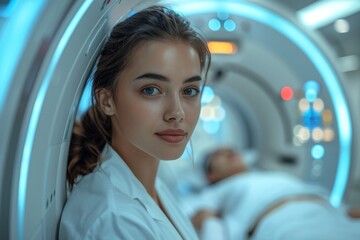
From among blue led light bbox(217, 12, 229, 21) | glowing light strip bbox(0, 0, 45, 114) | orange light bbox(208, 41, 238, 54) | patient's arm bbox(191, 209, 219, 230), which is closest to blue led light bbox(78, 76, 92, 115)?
glowing light strip bbox(0, 0, 45, 114)

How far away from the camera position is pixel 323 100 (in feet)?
8.21

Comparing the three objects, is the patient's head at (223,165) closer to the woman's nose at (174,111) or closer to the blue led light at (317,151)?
the blue led light at (317,151)

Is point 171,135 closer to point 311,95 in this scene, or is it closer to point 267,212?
point 267,212

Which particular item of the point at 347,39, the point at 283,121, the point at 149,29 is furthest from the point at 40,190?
the point at 347,39

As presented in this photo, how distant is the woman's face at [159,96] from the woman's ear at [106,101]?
17 millimetres

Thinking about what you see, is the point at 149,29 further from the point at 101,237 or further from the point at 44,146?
the point at 101,237

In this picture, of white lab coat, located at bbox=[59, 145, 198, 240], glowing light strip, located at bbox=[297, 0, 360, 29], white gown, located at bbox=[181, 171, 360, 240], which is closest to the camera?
white lab coat, located at bbox=[59, 145, 198, 240]

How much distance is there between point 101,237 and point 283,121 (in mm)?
2622

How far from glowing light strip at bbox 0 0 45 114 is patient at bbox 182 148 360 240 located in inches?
60.0

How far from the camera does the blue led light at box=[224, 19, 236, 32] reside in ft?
7.51

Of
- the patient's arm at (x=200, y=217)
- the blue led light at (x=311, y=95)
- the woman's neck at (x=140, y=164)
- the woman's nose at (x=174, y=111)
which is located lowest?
the patient's arm at (x=200, y=217)

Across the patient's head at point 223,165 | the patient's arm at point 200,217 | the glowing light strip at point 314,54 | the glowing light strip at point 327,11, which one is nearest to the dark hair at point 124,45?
the glowing light strip at point 314,54

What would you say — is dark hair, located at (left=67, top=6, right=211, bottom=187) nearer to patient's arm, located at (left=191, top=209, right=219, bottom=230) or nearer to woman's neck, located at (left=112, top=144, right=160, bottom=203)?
woman's neck, located at (left=112, top=144, right=160, bottom=203)

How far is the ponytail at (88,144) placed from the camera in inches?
43.3
